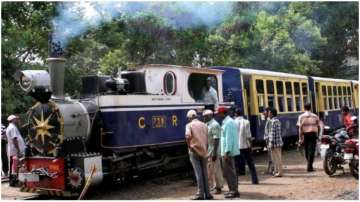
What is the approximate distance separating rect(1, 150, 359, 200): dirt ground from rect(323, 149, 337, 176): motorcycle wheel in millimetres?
120

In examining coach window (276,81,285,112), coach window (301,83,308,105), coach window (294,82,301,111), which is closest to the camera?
coach window (276,81,285,112)

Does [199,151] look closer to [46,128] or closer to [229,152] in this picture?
[229,152]

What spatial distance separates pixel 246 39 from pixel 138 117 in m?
12.5

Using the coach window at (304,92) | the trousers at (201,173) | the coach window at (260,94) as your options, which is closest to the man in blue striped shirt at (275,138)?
the trousers at (201,173)

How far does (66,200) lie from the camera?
8.32 metres

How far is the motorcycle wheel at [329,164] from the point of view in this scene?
9.96 m

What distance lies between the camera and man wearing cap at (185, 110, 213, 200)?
785cm

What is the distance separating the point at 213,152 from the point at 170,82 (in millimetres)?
2470

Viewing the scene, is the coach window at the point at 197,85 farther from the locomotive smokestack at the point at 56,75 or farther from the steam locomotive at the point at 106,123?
the locomotive smokestack at the point at 56,75

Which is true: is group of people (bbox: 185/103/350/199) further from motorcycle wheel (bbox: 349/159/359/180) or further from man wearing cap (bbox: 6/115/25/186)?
man wearing cap (bbox: 6/115/25/186)

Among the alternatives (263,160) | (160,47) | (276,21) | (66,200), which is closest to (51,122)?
(66,200)

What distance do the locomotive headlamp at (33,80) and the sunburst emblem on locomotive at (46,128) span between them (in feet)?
1.11

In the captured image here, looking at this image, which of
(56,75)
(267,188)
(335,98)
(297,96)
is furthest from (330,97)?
(56,75)

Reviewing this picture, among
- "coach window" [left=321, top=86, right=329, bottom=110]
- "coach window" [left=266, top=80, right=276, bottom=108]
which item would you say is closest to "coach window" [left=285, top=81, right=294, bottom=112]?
"coach window" [left=266, top=80, right=276, bottom=108]
